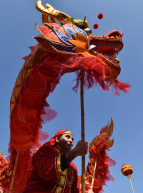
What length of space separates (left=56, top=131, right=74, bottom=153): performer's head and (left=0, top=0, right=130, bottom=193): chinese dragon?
0.62 metres

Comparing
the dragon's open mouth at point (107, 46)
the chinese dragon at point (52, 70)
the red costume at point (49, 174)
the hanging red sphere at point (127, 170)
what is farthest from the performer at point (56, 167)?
the hanging red sphere at point (127, 170)

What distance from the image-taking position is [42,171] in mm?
2156

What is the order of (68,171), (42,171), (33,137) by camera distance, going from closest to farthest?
(42,171), (68,171), (33,137)

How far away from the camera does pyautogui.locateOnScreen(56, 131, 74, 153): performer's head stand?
262 centimetres

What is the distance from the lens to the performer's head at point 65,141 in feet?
8.58

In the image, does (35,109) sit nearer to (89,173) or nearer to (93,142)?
(93,142)

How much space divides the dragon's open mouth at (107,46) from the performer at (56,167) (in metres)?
1.08

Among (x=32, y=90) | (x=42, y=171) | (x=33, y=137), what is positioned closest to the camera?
(x=42, y=171)

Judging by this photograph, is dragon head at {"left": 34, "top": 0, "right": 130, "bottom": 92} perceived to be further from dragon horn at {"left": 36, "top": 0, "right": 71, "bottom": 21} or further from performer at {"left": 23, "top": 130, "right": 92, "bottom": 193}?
performer at {"left": 23, "top": 130, "right": 92, "bottom": 193}

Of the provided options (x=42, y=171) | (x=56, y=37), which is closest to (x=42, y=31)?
(x=56, y=37)

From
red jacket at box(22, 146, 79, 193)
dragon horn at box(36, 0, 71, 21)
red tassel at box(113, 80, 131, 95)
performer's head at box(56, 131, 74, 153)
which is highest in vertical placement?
dragon horn at box(36, 0, 71, 21)

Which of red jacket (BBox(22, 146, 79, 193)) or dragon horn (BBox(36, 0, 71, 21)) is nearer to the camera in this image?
red jacket (BBox(22, 146, 79, 193))

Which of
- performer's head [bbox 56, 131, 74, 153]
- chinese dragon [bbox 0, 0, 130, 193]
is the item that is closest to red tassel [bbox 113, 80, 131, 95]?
chinese dragon [bbox 0, 0, 130, 193]

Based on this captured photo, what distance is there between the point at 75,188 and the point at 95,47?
1.78 meters
